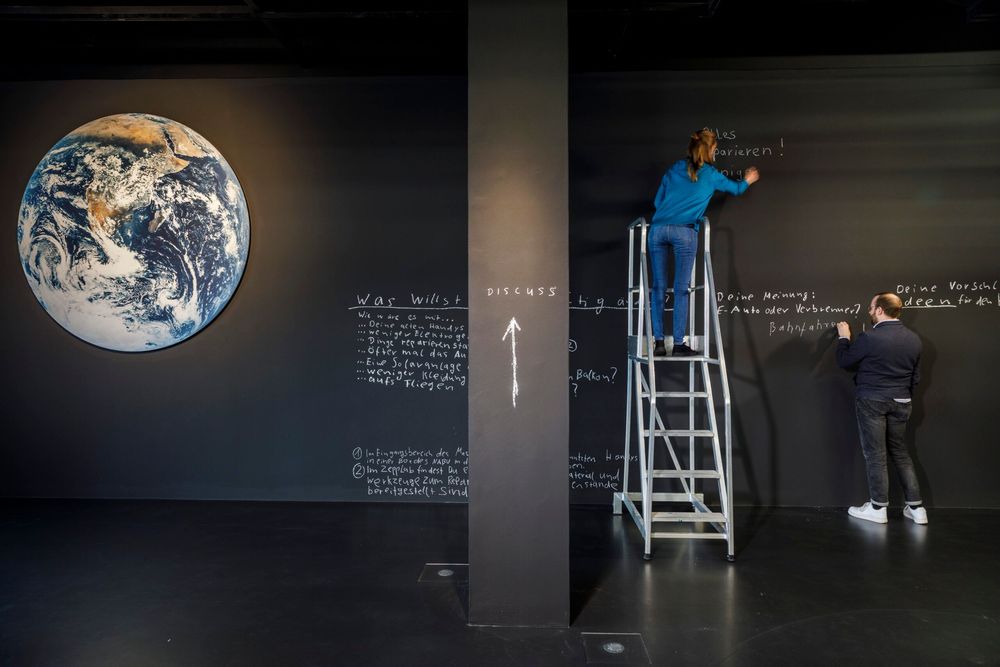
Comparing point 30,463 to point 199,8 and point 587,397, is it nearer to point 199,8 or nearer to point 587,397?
point 199,8

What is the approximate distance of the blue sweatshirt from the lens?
3320 millimetres

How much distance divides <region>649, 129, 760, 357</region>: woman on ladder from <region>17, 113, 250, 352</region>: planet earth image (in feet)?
9.17

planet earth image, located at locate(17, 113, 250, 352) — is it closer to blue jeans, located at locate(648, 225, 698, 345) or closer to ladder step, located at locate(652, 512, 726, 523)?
blue jeans, located at locate(648, 225, 698, 345)

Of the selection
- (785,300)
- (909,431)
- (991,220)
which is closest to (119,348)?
(785,300)

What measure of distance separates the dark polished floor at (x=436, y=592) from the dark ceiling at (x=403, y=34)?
3.06 metres

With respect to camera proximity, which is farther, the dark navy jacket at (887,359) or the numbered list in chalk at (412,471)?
the numbered list in chalk at (412,471)

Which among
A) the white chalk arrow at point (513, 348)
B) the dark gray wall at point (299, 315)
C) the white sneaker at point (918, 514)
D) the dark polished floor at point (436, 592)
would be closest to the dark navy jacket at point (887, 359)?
the white sneaker at point (918, 514)

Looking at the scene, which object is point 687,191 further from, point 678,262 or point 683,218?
point 678,262

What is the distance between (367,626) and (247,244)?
272 cm

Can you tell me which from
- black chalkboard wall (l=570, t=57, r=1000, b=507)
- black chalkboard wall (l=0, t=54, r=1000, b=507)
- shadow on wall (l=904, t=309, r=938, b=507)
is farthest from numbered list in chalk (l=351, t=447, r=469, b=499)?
shadow on wall (l=904, t=309, r=938, b=507)

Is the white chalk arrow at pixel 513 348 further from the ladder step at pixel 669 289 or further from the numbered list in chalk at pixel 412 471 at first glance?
the numbered list in chalk at pixel 412 471

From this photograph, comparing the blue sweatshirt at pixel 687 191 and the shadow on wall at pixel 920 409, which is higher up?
the blue sweatshirt at pixel 687 191

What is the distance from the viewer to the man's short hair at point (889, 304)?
3.54 metres

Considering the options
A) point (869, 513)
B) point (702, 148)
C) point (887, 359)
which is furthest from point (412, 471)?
point (887, 359)
